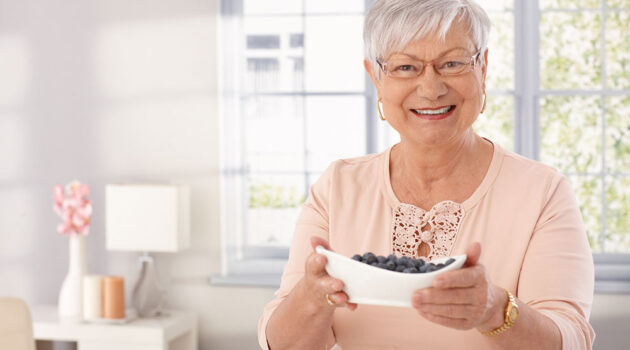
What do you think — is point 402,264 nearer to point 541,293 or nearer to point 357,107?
point 541,293

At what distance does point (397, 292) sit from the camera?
3.96 ft

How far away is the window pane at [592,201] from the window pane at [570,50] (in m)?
0.50

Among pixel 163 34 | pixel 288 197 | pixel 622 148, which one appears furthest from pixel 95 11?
pixel 622 148

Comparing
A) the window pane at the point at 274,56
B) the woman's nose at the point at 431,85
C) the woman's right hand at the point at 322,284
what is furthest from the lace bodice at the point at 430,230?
the window pane at the point at 274,56

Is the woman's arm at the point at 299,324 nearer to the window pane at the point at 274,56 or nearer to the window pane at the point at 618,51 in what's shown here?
the window pane at the point at 274,56

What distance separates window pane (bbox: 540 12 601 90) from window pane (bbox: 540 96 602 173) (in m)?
0.10

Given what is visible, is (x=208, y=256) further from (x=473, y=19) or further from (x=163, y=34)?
(x=473, y=19)

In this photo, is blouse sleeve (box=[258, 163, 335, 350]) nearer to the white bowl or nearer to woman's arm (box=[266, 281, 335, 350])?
woman's arm (box=[266, 281, 335, 350])

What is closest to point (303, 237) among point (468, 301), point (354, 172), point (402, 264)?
point (354, 172)

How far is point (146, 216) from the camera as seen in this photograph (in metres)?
3.91

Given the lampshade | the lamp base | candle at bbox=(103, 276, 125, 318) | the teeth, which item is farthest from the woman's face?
the lamp base

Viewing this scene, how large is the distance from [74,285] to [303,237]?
8.73ft

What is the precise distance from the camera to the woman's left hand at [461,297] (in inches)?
46.5

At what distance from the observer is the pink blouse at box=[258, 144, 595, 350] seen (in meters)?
1.53
